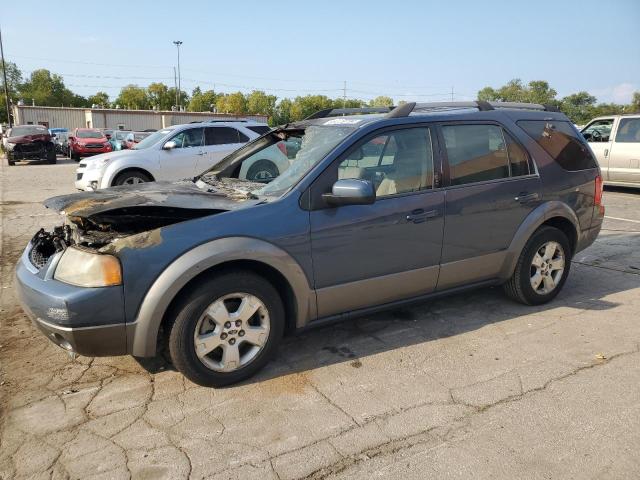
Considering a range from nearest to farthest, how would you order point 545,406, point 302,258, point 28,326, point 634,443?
1. point 634,443
2. point 545,406
3. point 302,258
4. point 28,326

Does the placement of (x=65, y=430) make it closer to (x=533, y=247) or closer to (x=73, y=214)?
(x=73, y=214)

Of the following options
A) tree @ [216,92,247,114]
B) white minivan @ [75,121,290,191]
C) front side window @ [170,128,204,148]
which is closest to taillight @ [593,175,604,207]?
white minivan @ [75,121,290,191]

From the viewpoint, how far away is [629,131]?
484 inches

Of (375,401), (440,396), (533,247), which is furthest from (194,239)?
(533,247)

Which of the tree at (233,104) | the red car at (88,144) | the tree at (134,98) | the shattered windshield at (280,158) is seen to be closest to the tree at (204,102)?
the tree at (233,104)

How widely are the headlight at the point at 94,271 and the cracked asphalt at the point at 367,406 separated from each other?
0.78m

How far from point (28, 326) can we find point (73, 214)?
5.50 ft

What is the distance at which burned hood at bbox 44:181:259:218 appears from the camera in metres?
3.34

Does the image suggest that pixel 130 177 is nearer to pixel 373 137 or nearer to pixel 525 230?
pixel 373 137

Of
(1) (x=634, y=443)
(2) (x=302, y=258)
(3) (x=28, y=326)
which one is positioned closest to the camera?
(1) (x=634, y=443)

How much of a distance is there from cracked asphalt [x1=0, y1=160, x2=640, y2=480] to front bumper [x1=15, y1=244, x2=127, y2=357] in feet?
1.35

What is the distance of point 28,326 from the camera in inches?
174

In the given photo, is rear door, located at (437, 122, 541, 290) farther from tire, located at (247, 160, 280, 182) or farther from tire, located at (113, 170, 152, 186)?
tire, located at (113, 170, 152, 186)

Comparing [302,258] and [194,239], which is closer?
[194,239]
